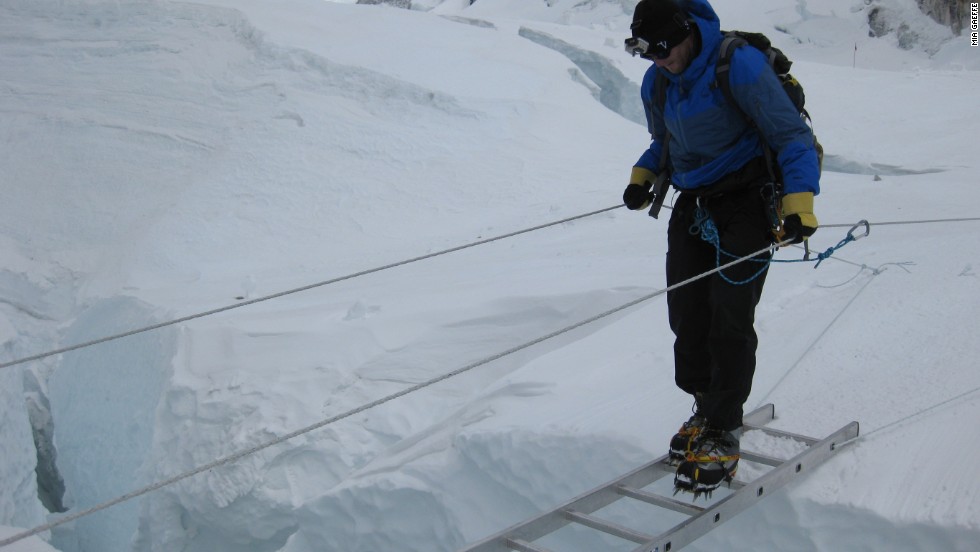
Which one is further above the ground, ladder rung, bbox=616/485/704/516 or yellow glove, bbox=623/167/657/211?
yellow glove, bbox=623/167/657/211

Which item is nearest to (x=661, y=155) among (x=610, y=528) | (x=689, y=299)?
(x=689, y=299)

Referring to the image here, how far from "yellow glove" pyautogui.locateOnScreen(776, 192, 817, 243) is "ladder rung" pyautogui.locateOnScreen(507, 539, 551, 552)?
108cm

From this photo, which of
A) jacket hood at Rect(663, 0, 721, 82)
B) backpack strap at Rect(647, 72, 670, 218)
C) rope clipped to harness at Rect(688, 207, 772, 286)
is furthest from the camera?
backpack strap at Rect(647, 72, 670, 218)

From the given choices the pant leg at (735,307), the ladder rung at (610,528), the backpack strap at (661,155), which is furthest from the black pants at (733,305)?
the ladder rung at (610,528)

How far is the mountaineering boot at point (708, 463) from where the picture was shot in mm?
2541

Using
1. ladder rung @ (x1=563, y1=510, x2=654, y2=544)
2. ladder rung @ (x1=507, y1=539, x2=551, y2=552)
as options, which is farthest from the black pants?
ladder rung @ (x1=507, y1=539, x2=551, y2=552)

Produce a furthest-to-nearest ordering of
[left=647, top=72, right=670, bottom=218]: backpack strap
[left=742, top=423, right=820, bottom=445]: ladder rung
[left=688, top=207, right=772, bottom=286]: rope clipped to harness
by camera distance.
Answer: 1. [left=742, top=423, right=820, bottom=445]: ladder rung
2. [left=647, top=72, right=670, bottom=218]: backpack strap
3. [left=688, top=207, right=772, bottom=286]: rope clipped to harness

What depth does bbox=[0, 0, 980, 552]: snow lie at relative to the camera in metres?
3.35

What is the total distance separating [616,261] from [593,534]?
3.19 m

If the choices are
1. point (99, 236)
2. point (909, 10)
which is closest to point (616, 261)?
Answer: point (99, 236)

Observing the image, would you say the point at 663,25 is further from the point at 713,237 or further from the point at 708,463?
the point at 708,463

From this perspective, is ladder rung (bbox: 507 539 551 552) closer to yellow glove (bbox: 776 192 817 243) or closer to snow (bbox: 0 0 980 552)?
snow (bbox: 0 0 980 552)

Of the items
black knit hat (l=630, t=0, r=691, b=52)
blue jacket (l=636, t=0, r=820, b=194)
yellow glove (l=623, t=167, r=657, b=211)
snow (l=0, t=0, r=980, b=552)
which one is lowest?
snow (l=0, t=0, r=980, b=552)

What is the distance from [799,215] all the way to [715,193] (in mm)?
293
